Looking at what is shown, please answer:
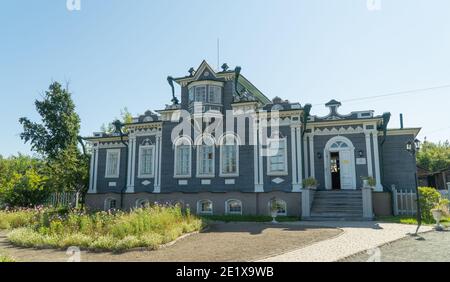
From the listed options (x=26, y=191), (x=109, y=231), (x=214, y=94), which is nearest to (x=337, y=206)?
(x=214, y=94)

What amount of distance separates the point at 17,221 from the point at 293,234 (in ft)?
42.3

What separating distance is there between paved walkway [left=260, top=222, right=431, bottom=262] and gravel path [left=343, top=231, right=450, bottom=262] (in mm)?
267

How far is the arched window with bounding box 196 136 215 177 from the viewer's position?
797 inches

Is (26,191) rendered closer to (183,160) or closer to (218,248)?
(183,160)

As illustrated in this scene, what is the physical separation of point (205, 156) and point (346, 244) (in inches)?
473

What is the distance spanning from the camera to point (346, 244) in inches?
372

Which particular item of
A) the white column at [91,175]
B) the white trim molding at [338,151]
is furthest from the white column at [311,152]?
the white column at [91,175]

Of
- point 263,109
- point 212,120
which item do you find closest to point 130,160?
point 212,120

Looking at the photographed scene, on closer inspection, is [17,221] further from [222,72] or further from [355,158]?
[355,158]

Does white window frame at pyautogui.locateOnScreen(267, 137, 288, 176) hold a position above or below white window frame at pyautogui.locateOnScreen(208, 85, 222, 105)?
below

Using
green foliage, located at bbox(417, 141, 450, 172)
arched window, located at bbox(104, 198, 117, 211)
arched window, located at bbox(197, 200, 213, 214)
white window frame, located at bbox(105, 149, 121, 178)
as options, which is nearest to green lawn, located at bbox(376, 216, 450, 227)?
arched window, located at bbox(197, 200, 213, 214)

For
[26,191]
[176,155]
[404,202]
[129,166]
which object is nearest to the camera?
[404,202]

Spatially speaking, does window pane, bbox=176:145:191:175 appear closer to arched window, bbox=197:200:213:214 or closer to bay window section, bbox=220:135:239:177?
arched window, bbox=197:200:213:214
